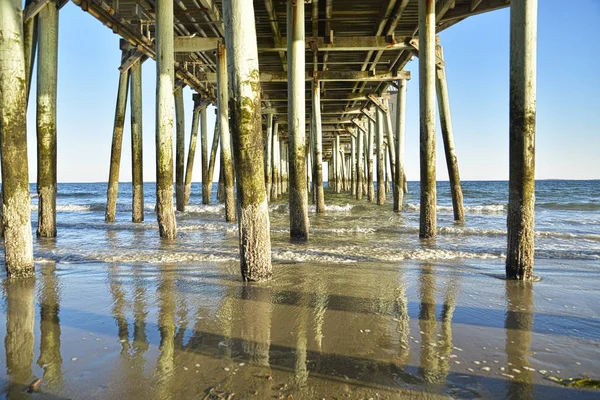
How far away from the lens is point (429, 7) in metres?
8.30

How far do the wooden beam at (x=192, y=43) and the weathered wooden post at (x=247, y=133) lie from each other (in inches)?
274

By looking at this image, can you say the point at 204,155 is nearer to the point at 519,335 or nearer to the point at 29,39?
the point at 29,39

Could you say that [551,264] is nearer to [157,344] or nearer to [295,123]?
[295,123]

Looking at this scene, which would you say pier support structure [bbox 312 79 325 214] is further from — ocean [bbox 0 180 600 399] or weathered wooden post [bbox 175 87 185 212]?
ocean [bbox 0 180 600 399]

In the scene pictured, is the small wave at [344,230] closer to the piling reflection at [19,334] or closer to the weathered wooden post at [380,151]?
the piling reflection at [19,334]

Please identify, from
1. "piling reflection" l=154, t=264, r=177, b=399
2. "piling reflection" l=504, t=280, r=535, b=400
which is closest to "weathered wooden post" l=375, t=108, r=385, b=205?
"piling reflection" l=504, t=280, r=535, b=400

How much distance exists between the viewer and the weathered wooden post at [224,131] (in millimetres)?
11273

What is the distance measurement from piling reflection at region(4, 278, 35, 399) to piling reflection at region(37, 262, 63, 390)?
69mm

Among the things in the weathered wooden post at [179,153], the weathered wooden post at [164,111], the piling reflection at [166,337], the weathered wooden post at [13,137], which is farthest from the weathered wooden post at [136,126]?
the piling reflection at [166,337]

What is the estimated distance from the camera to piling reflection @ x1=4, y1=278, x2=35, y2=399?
2.47m

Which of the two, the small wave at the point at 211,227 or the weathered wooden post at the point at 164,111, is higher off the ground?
the weathered wooden post at the point at 164,111

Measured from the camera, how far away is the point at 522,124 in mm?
4840

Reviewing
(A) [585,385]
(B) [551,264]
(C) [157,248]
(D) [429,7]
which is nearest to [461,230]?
(B) [551,264]

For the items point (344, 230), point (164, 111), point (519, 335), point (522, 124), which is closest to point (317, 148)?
point (344, 230)
